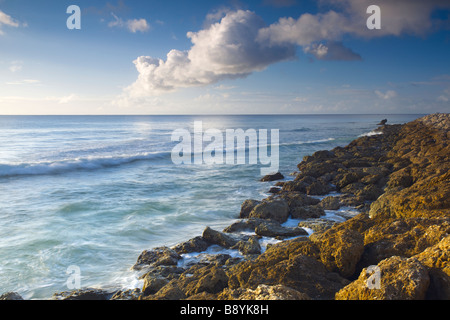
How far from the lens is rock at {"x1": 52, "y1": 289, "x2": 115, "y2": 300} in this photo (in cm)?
549

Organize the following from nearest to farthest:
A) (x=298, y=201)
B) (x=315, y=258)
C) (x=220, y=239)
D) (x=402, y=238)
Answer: (x=402, y=238)
(x=315, y=258)
(x=220, y=239)
(x=298, y=201)

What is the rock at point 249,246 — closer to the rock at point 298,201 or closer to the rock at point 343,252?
the rock at point 343,252

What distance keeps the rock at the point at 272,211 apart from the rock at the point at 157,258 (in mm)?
3428

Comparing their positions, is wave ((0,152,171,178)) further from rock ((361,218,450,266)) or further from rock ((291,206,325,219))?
rock ((361,218,450,266))

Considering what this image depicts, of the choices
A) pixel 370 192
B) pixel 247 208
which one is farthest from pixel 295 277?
pixel 370 192

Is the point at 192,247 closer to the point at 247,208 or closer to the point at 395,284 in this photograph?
the point at 247,208

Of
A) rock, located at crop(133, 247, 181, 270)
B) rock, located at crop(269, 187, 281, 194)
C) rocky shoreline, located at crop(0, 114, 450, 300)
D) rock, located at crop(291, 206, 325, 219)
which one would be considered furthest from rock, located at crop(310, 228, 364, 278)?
rock, located at crop(269, 187, 281, 194)

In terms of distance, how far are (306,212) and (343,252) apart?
5.59 meters

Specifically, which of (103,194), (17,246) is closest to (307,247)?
(17,246)

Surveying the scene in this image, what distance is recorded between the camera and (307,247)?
501cm

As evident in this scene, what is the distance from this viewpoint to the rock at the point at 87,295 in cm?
549

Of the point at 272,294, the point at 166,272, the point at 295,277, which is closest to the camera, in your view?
the point at 272,294

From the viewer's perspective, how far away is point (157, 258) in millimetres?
7164
